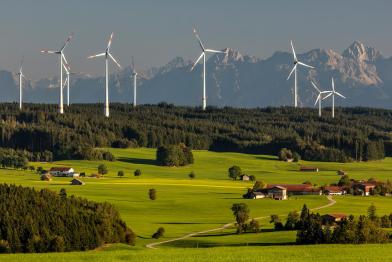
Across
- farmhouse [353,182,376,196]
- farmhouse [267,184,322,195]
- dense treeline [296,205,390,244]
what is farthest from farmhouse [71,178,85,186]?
dense treeline [296,205,390,244]

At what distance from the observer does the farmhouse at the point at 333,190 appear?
190 meters

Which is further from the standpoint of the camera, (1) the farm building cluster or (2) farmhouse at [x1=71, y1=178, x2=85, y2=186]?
(2) farmhouse at [x1=71, y1=178, x2=85, y2=186]

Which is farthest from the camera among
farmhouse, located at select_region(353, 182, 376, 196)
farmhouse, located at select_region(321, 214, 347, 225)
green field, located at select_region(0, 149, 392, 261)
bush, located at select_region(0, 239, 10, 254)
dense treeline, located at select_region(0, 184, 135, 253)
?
farmhouse, located at select_region(353, 182, 376, 196)

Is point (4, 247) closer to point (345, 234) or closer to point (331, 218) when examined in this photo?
point (345, 234)

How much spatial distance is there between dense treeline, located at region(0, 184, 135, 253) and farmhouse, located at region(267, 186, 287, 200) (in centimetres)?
6118

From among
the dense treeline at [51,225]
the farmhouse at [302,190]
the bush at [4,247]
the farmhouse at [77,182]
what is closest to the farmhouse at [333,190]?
the farmhouse at [302,190]

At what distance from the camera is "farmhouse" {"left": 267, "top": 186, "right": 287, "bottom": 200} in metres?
183

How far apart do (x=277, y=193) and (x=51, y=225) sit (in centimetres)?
7514

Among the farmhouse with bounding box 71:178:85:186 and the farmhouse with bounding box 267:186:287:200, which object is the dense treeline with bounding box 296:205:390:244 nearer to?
the farmhouse with bounding box 267:186:287:200

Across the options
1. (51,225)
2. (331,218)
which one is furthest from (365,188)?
(51,225)

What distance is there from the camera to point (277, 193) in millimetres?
184250

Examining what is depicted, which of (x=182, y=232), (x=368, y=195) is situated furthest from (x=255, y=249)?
(x=368, y=195)

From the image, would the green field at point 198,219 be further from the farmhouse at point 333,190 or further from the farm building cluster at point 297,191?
the farmhouse at point 333,190

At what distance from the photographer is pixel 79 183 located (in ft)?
643
